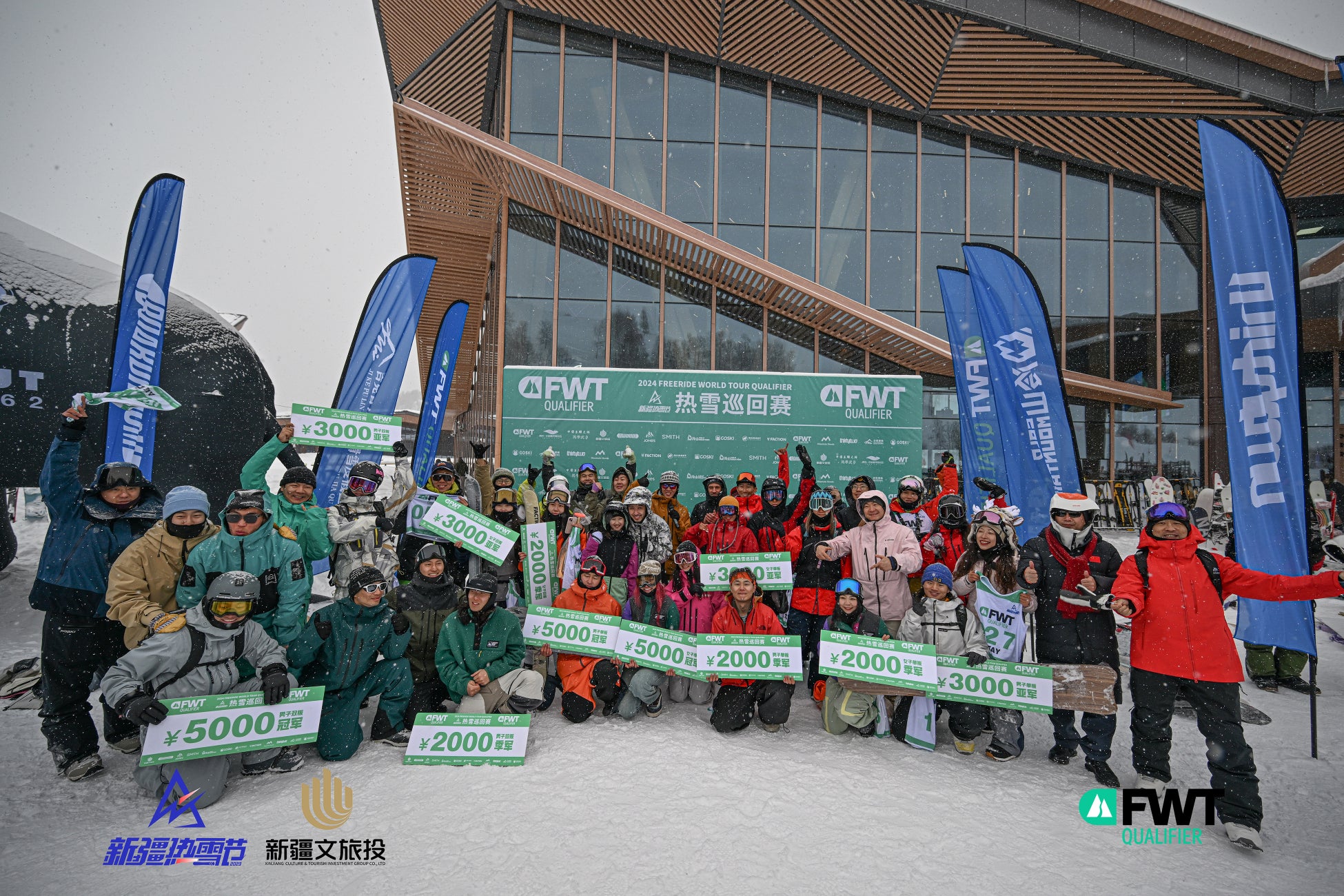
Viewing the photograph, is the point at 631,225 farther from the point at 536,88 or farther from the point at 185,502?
the point at 185,502

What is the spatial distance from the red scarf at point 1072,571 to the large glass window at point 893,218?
10015mm

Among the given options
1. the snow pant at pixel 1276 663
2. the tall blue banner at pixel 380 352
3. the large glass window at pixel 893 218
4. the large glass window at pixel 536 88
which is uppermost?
the large glass window at pixel 536 88

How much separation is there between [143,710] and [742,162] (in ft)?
43.8

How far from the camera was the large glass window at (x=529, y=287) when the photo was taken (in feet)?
41.3

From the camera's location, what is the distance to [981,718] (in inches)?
175

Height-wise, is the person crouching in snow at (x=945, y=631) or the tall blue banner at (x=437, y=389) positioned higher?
the tall blue banner at (x=437, y=389)

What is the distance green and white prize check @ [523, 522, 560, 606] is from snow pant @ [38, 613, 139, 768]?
2.81m

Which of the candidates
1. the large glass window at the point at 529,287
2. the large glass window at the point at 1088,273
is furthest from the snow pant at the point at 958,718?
the large glass window at the point at 1088,273

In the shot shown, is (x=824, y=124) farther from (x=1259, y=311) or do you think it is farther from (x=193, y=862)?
(x=193, y=862)

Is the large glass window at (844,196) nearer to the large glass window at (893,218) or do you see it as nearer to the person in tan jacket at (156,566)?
the large glass window at (893,218)

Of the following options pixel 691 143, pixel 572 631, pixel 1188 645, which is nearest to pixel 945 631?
pixel 1188 645

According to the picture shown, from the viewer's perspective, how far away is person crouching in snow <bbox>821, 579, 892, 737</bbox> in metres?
4.70

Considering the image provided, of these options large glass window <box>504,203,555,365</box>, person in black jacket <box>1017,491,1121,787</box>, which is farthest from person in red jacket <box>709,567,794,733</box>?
large glass window <box>504,203,555,365</box>

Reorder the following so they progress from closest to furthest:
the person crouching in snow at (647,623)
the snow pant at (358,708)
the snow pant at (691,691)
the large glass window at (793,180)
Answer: the snow pant at (358,708) < the person crouching in snow at (647,623) < the snow pant at (691,691) < the large glass window at (793,180)
